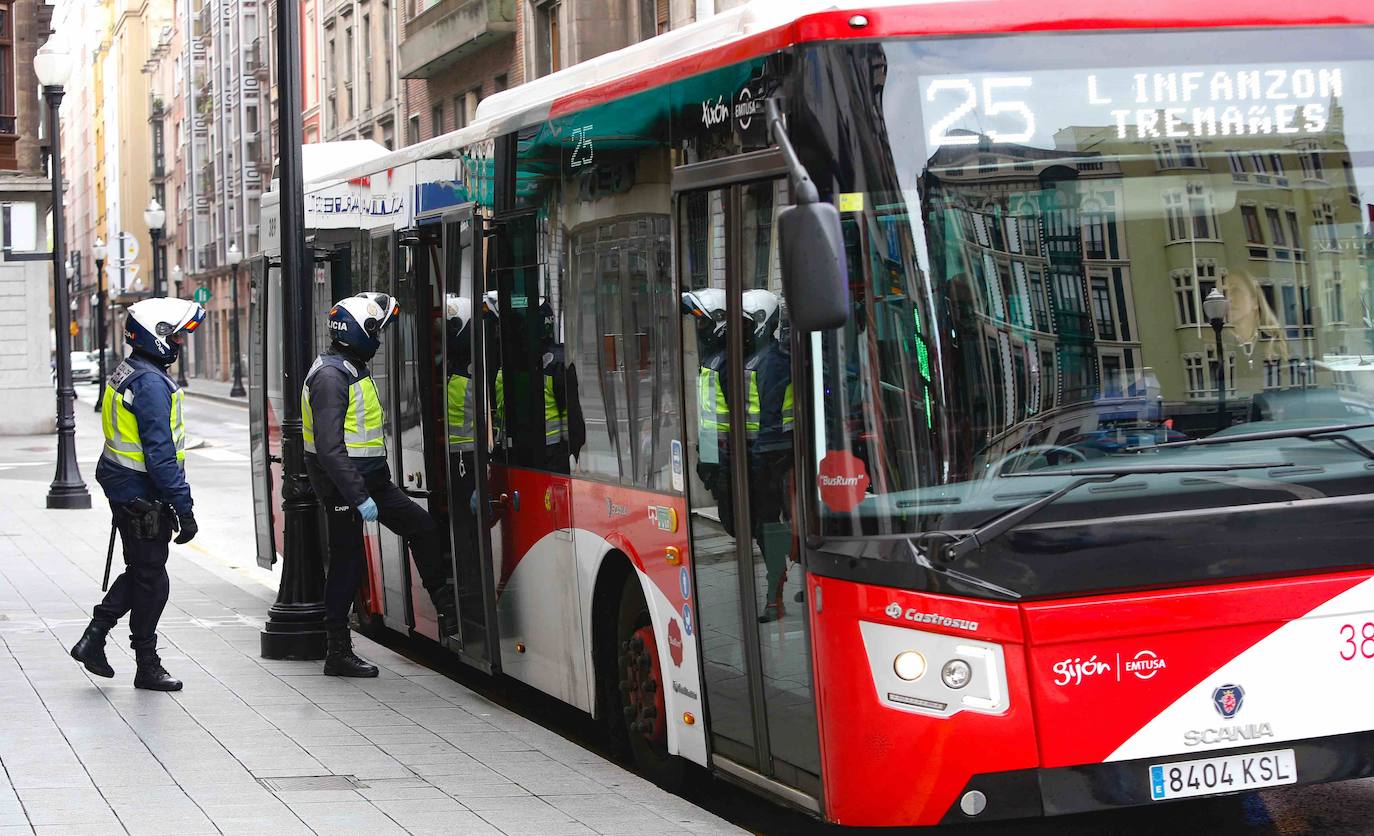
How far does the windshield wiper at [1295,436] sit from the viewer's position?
226 inches

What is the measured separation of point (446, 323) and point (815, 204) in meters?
4.59

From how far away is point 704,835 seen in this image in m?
6.52

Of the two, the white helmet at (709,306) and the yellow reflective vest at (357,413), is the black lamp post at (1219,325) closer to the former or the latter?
the white helmet at (709,306)

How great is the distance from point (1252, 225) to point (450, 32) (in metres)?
38.9

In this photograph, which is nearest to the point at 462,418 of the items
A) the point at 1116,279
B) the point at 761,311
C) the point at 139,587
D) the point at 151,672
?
the point at 139,587

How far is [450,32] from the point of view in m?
43.3

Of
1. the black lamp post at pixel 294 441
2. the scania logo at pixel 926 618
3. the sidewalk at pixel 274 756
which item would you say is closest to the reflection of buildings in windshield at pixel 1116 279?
the scania logo at pixel 926 618

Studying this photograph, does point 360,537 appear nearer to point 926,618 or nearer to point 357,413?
point 357,413

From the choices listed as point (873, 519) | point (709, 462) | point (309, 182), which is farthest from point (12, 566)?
point (873, 519)

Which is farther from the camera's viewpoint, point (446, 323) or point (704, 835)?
point (446, 323)

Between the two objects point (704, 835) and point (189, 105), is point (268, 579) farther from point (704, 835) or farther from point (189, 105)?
point (189, 105)

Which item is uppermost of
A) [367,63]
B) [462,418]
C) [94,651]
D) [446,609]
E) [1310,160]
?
[367,63]

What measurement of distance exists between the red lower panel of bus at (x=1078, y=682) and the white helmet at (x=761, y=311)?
829 mm

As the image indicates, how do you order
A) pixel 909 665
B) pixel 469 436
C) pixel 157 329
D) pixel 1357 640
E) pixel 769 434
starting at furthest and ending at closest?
pixel 469 436 → pixel 157 329 → pixel 769 434 → pixel 1357 640 → pixel 909 665
